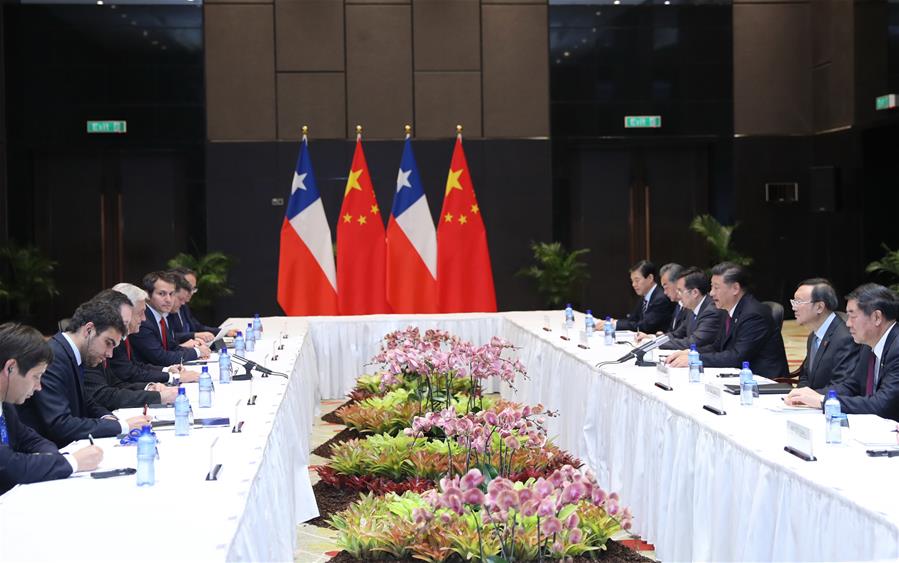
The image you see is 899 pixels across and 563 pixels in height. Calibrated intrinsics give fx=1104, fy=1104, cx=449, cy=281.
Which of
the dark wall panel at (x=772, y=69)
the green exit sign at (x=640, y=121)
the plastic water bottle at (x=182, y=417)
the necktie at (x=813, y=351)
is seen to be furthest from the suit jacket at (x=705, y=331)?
the dark wall panel at (x=772, y=69)

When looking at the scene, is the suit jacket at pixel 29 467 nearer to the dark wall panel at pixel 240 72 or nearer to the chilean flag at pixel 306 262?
the chilean flag at pixel 306 262

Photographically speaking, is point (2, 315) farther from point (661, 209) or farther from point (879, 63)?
point (879, 63)

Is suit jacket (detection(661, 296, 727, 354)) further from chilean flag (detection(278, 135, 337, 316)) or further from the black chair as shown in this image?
chilean flag (detection(278, 135, 337, 316))

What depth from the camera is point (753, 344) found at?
6.04m

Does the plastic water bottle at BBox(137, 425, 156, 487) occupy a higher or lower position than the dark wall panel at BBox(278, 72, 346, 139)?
lower

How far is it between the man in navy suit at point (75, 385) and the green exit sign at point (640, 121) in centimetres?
1076

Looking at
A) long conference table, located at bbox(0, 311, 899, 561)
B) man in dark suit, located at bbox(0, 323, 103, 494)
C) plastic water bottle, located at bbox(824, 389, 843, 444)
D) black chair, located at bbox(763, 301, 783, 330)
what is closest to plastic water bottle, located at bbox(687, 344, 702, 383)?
long conference table, located at bbox(0, 311, 899, 561)

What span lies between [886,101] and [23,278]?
10240 millimetres

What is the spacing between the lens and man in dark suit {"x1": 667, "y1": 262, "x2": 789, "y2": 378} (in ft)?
19.8

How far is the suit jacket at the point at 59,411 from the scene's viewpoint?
3996 mm

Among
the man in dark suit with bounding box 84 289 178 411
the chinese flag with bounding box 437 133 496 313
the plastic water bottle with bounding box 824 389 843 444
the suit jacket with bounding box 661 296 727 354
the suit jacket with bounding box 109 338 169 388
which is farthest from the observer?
the chinese flag with bounding box 437 133 496 313

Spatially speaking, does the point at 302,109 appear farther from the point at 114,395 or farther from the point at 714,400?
the point at 714,400

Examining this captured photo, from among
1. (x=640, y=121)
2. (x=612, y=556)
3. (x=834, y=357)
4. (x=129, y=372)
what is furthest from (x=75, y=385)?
(x=640, y=121)

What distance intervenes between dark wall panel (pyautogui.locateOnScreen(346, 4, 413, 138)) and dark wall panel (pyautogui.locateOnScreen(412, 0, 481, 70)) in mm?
261
